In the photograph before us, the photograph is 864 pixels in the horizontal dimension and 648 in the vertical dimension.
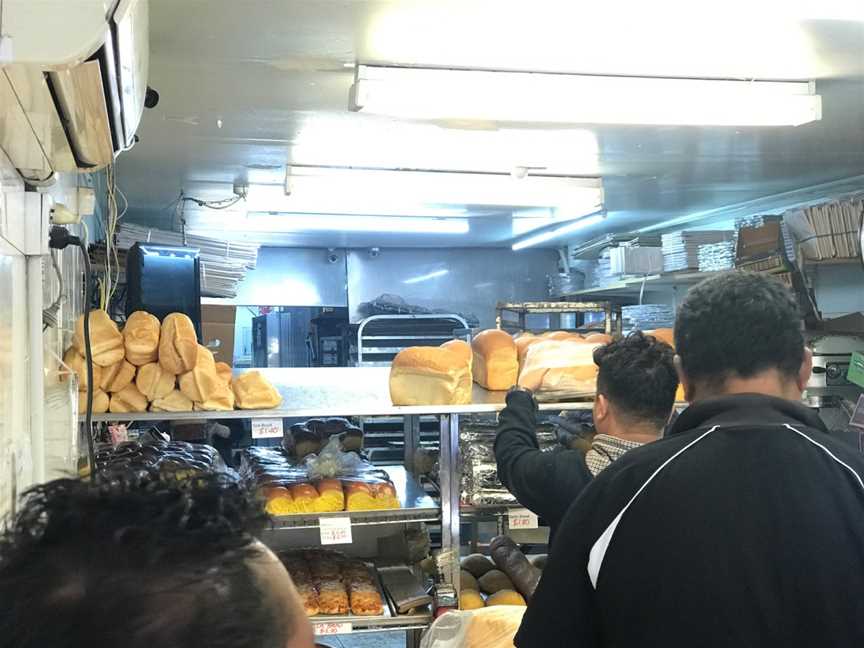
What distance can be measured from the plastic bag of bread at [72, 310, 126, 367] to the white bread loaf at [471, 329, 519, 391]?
4.29 feet

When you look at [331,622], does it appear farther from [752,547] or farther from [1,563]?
[1,563]

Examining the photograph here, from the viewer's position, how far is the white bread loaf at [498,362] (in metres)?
3.07

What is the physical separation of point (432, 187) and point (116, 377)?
6.20ft

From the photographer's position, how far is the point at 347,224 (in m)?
5.81

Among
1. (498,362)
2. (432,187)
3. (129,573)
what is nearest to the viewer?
(129,573)

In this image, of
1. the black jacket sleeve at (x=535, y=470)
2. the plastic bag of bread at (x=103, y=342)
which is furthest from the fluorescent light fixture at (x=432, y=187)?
the black jacket sleeve at (x=535, y=470)

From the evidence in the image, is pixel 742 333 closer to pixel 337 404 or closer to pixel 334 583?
pixel 337 404

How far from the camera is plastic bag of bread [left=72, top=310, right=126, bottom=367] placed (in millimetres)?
2506

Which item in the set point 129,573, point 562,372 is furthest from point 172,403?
point 129,573

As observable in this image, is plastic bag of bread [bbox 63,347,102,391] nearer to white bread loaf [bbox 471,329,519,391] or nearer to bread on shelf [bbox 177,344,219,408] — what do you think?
bread on shelf [bbox 177,344,219,408]

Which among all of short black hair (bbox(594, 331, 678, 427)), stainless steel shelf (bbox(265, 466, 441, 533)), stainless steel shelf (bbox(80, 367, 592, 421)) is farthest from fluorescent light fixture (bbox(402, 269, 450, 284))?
short black hair (bbox(594, 331, 678, 427))

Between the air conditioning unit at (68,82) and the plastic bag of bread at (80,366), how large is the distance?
1.02m

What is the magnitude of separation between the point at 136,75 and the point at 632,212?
187 inches

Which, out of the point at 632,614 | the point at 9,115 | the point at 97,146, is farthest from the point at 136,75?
the point at 632,614
